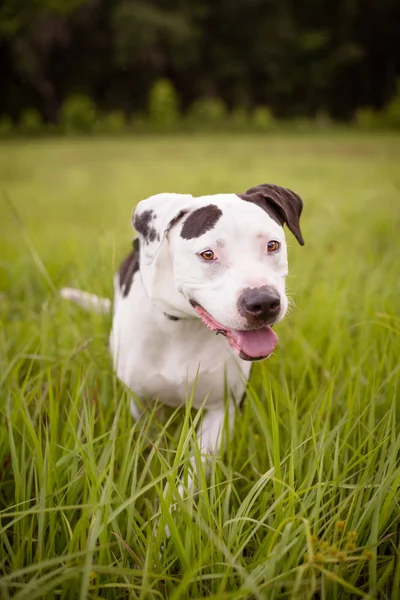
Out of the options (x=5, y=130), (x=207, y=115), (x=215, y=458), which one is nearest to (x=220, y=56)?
(x=207, y=115)

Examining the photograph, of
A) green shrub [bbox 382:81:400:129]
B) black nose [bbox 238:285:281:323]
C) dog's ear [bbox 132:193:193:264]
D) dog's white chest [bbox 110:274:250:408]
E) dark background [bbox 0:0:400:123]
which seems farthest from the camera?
dark background [bbox 0:0:400:123]

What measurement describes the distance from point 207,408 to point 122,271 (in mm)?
846

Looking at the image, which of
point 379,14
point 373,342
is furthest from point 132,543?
point 379,14

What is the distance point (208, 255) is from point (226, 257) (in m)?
0.06

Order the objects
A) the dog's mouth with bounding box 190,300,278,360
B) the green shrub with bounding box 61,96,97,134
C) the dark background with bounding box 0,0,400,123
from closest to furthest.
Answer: the dog's mouth with bounding box 190,300,278,360 → the green shrub with bounding box 61,96,97,134 → the dark background with bounding box 0,0,400,123

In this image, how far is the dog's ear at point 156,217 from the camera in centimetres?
169

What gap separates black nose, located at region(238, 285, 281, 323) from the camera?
4.77ft

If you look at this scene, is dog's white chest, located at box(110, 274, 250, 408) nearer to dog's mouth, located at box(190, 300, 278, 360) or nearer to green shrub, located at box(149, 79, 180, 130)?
dog's mouth, located at box(190, 300, 278, 360)

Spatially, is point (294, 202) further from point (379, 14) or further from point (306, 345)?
point (379, 14)

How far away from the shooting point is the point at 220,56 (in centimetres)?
3431

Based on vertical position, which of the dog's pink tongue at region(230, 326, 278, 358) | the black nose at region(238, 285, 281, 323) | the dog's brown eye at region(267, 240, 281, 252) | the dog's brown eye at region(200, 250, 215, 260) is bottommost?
the dog's pink tongue at region(230, 326, 278, 358)

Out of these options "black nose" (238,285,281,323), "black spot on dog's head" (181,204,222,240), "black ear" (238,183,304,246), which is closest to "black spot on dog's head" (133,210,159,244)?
"black spot on dog's head" (181,204,222,240)

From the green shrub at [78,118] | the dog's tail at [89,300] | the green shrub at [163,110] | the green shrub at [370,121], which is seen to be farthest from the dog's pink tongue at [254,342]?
the green shrub at [370,121]

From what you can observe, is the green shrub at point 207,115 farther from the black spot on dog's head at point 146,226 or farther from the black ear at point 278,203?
the black spot on dog's head at point 146,226
